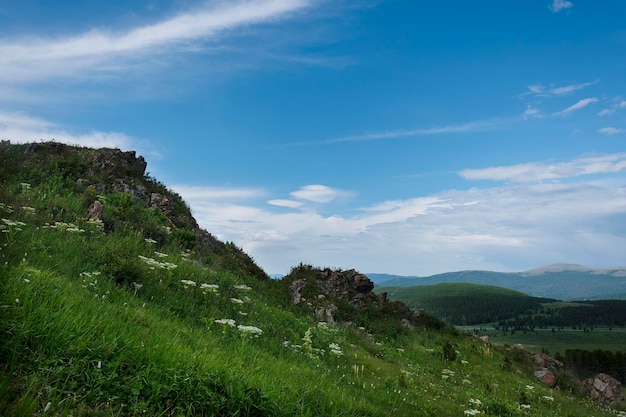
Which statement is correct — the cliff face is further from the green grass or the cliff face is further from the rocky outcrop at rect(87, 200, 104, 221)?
the green grass

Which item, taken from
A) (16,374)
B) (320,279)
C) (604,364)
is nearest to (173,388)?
(16,374)

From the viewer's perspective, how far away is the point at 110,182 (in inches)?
838

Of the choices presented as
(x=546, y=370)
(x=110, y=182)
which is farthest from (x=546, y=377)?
(x=110, y=182)

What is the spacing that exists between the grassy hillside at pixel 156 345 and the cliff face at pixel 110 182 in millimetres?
196

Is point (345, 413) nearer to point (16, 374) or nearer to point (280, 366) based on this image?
point (280, 366)

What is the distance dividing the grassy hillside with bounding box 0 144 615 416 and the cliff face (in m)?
0.20

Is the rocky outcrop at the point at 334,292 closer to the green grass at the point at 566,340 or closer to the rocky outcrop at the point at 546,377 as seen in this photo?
the rocky outcrop at the point at 546,377

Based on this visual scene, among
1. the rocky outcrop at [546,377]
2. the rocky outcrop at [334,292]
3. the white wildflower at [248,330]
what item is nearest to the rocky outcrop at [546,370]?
the rocky outcrop at [546,377]

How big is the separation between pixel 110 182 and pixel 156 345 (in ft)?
63.1

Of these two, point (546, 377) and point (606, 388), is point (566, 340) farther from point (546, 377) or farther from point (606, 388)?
point (546, 377)

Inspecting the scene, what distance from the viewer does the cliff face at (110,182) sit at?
1741cm

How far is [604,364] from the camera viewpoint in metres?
82.1

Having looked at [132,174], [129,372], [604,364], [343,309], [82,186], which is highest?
[132,174]

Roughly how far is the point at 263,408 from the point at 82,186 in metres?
18.0
